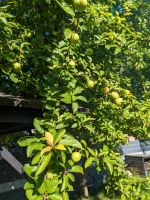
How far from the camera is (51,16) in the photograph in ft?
15.9

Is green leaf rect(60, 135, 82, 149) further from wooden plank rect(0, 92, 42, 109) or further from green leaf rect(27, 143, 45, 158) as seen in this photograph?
wooden plank rect(0, 92, 42, 109)

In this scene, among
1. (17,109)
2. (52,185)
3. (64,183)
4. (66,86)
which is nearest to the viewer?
(52,185)

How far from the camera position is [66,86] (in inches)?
126

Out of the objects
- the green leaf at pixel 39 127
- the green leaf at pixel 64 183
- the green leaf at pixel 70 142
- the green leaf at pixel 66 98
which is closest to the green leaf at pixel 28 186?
the green leaf at pixel 64 183

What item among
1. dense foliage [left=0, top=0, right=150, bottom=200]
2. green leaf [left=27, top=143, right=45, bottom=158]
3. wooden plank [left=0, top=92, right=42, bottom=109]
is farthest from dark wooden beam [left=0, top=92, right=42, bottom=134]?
green leaf [left=27, top=143, right=45, bottom=158]

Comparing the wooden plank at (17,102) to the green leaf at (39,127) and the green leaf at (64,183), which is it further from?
the green leaf at (64,183)

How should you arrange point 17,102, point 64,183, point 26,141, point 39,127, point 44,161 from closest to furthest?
point 44,161 < point 64,183 < point 26,141 < point 39,127 < point 17,102

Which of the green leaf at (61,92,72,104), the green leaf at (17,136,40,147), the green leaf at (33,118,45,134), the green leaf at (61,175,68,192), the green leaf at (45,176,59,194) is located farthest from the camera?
the green leaf at (61,92,72,104)

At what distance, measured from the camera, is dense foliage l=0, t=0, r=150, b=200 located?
2.25 meters

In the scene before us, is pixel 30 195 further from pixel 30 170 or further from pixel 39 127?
pixel 39 127

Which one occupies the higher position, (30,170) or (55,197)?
(30,170)

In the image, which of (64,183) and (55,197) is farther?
(64,183)

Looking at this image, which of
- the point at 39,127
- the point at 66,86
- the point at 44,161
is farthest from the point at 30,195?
the point at 66,86

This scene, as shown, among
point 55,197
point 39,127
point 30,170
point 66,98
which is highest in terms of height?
point 66,98
